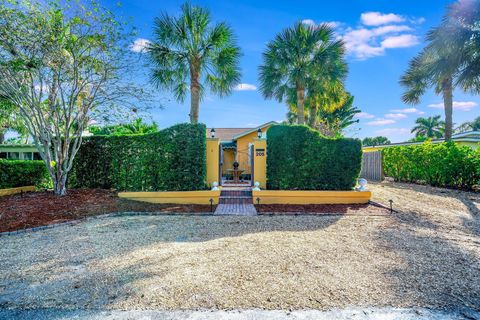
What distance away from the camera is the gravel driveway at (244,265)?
271cm

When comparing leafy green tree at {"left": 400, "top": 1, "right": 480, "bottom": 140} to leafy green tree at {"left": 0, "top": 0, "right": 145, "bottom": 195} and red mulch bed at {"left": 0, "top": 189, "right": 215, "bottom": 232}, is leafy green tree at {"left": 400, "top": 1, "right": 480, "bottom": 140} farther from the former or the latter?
leafy green tree at {"left": 0, "top": 0, "right": 145, "bottom": 195}

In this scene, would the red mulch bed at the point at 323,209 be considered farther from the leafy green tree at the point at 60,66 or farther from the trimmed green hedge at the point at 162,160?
the leafy green tree at the point at 60,66

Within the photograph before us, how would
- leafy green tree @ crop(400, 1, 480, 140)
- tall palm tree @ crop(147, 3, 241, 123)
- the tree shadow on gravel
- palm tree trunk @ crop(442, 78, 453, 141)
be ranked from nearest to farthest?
1. the tree shadow on gravel
2. tall palm tree @ crop(147, 3, 241, 123)
3. leafy green tree @ crop(400, 1, 480, 140)
4. palm tree trunk @ crop(442, 78, 453, 141)

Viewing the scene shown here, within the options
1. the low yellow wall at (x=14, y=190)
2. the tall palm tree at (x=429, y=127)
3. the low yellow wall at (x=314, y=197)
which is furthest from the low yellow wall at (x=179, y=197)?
the tall palm tree at (x=429, y=127)

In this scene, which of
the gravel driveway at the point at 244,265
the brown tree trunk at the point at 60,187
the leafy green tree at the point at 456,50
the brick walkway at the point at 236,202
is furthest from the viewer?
the leafy green tree at the point at 456,50

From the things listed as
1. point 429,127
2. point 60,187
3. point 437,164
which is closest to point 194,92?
point 60,187

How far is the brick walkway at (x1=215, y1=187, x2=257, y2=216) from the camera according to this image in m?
7.20

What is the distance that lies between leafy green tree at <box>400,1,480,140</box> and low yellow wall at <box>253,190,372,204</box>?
29.1 feet

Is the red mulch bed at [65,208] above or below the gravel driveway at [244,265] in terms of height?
above

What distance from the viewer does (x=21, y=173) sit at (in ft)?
32.8

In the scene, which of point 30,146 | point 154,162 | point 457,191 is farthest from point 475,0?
point 30,146

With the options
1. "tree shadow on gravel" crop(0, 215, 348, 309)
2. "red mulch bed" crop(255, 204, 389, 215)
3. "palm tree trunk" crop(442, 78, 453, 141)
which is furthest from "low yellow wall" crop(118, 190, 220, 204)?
"palm tree trunk" crop(442, 78, 453, 141)

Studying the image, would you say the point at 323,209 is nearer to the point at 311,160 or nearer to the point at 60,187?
the point at 311,160

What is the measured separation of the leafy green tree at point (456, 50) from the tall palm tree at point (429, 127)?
32575 millimetres
